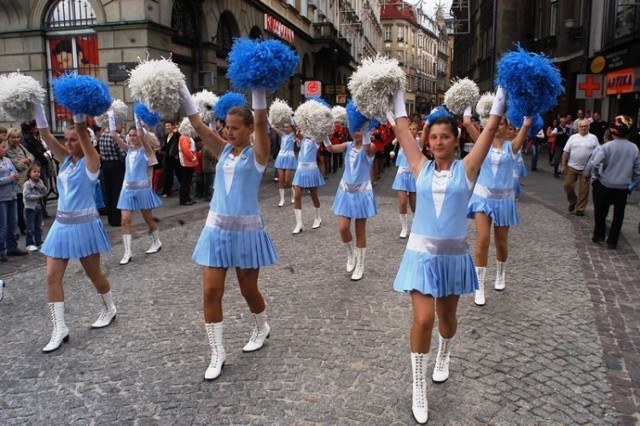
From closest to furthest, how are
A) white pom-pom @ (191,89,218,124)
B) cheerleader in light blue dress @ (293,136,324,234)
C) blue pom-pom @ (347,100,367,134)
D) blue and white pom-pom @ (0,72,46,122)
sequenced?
blue and white pom-pom @ (0,72,46,122), blue pom-pom @ (347,100,367,134), white pom-pom @ (191,89,218,124), cheerleader in light blue dress @ (293,136,324,234)

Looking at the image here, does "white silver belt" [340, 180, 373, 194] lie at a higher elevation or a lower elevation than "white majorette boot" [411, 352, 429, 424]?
higher

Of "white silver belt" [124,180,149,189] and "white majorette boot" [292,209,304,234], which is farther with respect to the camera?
"white majorette boot" [292,209,304,234]

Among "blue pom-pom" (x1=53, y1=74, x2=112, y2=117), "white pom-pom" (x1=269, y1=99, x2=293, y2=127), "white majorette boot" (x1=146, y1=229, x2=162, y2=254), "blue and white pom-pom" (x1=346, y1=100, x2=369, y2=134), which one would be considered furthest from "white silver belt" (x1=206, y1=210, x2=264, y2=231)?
"white pom-pom" (x1=269, y1=99, x2=293, y2=127)

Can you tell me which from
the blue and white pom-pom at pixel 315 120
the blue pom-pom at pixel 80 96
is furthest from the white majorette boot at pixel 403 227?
the blue pom-pom at pixel 80 96

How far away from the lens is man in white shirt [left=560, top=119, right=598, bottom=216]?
10.7 meters

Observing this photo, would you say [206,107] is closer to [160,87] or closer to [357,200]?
[357,200]

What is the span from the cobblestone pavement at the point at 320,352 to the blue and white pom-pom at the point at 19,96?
6.42 ft

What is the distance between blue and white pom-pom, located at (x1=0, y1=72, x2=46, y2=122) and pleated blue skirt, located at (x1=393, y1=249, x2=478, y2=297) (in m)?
3.56

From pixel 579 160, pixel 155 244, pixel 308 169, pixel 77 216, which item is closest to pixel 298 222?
pixel 308 169

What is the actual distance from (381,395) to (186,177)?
9.96 meters

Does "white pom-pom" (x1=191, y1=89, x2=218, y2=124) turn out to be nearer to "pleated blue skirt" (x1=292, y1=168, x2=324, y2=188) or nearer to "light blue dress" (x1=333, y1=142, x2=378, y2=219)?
"light blue dress" (x1=333, y1=142, x2=378, y2=219)

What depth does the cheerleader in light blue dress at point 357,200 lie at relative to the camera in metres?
6.45

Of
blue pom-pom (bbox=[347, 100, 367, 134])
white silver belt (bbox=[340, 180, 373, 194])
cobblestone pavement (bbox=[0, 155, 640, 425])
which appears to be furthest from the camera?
white silver belt (bbox=[340, 180, 373, 194])

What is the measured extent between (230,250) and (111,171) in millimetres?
6628
